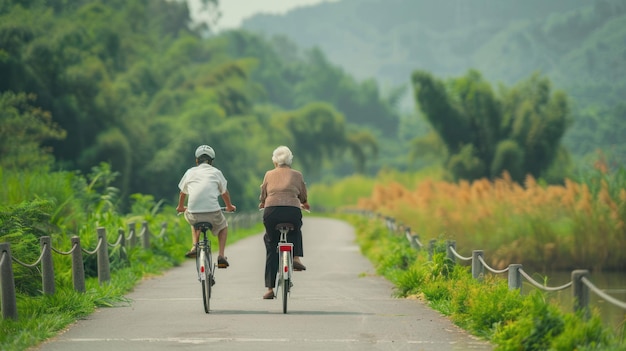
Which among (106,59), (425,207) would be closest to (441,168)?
(106,59)

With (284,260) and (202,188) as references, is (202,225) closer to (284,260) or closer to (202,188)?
(202,188)

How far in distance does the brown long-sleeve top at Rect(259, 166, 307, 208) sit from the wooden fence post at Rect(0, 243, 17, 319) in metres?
3.28

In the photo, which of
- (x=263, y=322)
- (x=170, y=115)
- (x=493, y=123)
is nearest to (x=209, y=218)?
(x=263, y=322)

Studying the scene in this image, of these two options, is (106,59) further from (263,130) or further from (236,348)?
(236,348)

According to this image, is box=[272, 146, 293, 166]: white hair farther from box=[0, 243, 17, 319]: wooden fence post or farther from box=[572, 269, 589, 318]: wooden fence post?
box=[572, 269, 589, 318]: wooden fence post

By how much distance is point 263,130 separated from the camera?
83.7 meters

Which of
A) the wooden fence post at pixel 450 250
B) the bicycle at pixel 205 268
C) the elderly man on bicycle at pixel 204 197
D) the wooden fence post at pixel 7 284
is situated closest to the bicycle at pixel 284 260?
the elderly man on bicycle at pixel 204 197

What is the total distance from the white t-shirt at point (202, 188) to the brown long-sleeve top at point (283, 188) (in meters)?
0.62

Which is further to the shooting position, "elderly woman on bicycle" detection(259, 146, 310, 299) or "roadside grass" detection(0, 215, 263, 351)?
"elderly woman on bicycle" detection(259, 146, 310, 299)

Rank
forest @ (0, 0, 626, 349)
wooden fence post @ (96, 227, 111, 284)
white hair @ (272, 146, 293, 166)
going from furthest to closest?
forest @ (0, 0, 626, 349) → wooden fence post @ (96, 227, 111, 284) → white hair @ (272, 146, 293, 166)

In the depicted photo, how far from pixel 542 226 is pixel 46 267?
1750 centimetres

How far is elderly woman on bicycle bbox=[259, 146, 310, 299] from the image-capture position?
1341cm

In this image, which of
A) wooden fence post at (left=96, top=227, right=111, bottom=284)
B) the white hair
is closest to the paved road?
wooden fence post at (left=96, top=227, right=111, bottom=284)

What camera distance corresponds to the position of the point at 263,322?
12539 millimetres
